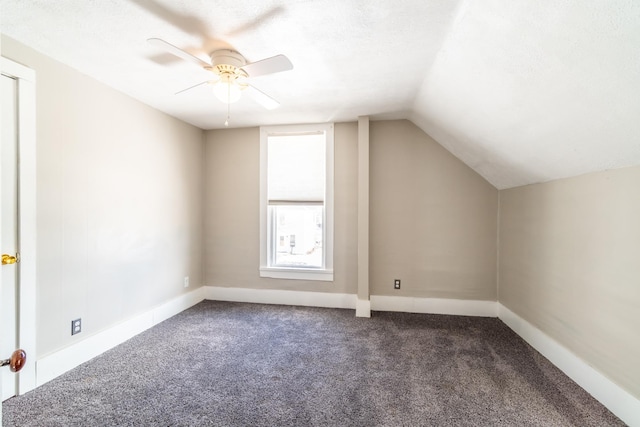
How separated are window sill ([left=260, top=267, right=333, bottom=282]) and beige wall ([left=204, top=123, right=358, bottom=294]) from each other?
59 mm

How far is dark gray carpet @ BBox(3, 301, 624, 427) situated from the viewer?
1.98m

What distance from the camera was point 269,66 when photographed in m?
2.01

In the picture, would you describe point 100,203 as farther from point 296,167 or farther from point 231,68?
point 296,167

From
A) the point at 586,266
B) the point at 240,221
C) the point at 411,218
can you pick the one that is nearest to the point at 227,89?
the point at 240,221

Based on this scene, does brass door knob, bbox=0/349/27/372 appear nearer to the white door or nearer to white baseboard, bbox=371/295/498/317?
the white door

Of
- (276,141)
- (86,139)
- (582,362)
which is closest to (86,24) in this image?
(86,139)

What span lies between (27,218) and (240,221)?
2.24 m

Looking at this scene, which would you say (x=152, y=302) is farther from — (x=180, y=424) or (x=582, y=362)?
(x=582, y=362)

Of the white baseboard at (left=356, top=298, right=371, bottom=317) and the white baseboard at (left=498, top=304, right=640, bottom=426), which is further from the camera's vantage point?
the white baseboard at (left=356, top=298, right=371, bottom=317)

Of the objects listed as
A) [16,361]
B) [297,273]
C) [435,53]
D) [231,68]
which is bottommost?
[297,273]

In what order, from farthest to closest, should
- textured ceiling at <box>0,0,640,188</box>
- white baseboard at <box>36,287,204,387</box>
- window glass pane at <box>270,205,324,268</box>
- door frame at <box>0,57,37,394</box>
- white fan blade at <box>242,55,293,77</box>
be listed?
window glass pane at <box>270,205,324,268</box> → white baseboard at <box>36,287,204,387</box> → door frame at <box>0,57,37,394</box> → white fan blade at <box>242,55,293,77</box> → textured ceiling at <box>0,0,640,188</box>

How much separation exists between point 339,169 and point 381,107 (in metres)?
0.92

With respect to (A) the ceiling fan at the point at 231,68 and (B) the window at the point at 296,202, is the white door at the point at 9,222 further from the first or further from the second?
(B) the window at the point at 296,202

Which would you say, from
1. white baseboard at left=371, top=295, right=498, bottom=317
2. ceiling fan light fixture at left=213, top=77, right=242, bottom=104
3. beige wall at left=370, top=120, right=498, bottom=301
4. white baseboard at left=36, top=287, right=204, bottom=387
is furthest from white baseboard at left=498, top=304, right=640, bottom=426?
white baseboard at left=36, top=287, right=204, bottom=387
